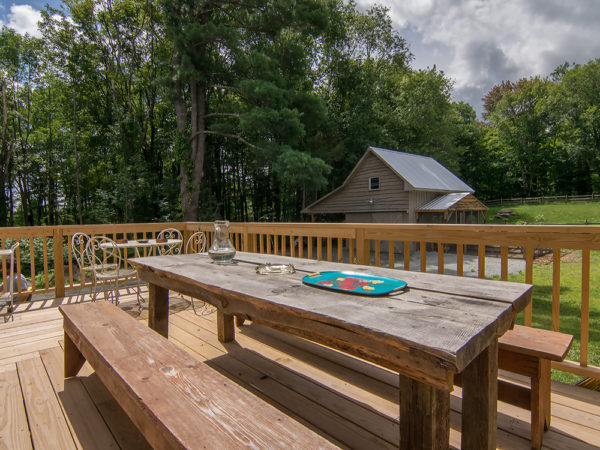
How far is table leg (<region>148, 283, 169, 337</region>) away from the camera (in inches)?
95.3

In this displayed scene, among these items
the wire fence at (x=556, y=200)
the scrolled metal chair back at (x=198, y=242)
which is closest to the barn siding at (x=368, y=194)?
the scrolled metal chair back at (x=198, y=242)

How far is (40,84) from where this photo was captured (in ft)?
47.4

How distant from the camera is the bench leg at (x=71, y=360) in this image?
2.08 metres

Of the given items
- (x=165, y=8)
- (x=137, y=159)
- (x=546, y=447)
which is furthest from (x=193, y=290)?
(x=137, y=159)

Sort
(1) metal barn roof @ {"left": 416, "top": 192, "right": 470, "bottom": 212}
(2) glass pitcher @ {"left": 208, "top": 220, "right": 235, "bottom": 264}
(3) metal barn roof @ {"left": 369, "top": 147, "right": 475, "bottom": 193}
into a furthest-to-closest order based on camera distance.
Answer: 1. (3) metal barn roof @ {"left": 369, "top": 147, "right": 475, "bottom": 193}
2. (1) metal barn roof @ {"left": 416, "top": 192, "right": 470, "bottom": 212}
3. (2) glass pitcher @ {"left": 208, "top": 220, "right": 235, "bottom": 264}

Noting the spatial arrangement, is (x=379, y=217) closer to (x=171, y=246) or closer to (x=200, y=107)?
(x=200, y=107)

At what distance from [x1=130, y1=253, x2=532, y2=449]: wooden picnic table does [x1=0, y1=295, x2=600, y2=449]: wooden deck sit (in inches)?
20.4

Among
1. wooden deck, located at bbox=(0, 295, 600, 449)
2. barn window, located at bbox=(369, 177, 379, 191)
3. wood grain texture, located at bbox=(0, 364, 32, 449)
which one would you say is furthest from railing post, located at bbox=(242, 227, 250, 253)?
barn window, located at bbox=(369, 177, 379, 191)

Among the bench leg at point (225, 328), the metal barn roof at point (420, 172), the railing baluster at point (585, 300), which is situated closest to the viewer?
the railing baluster at point (585, 300)

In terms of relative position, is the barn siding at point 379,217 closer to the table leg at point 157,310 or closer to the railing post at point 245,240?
the railing post at point 245,240

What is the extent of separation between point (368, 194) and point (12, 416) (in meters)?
14.8

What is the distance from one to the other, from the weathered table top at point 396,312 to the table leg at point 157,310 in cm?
68

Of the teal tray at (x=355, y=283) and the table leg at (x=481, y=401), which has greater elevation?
the teal tray at (x=355, y=283)

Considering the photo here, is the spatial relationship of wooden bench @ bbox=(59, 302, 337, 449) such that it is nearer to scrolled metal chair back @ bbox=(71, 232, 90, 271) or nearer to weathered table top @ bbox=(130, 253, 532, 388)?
weathered table top @ bbox=(130, 253, 532, 388)
